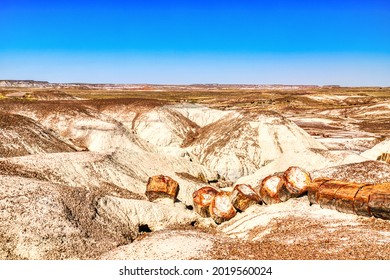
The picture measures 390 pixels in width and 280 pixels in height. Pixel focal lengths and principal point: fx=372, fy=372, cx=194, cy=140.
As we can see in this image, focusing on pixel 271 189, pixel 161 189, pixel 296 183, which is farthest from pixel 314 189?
pixel 161 189

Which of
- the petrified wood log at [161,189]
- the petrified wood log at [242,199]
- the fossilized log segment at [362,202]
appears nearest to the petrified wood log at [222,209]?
the petrified wood log at [242,199]

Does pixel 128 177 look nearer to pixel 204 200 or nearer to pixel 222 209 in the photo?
pixel 204 200

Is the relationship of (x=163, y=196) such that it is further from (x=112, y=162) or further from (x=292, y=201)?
(x=292, y=201)

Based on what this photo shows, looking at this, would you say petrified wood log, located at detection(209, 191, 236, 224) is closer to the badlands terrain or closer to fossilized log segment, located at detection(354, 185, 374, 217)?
the badlands terrain

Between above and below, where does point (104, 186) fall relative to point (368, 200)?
below

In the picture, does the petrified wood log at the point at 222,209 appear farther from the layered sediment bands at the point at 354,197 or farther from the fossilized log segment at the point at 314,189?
the layered sediment bands at the point at 354,197
